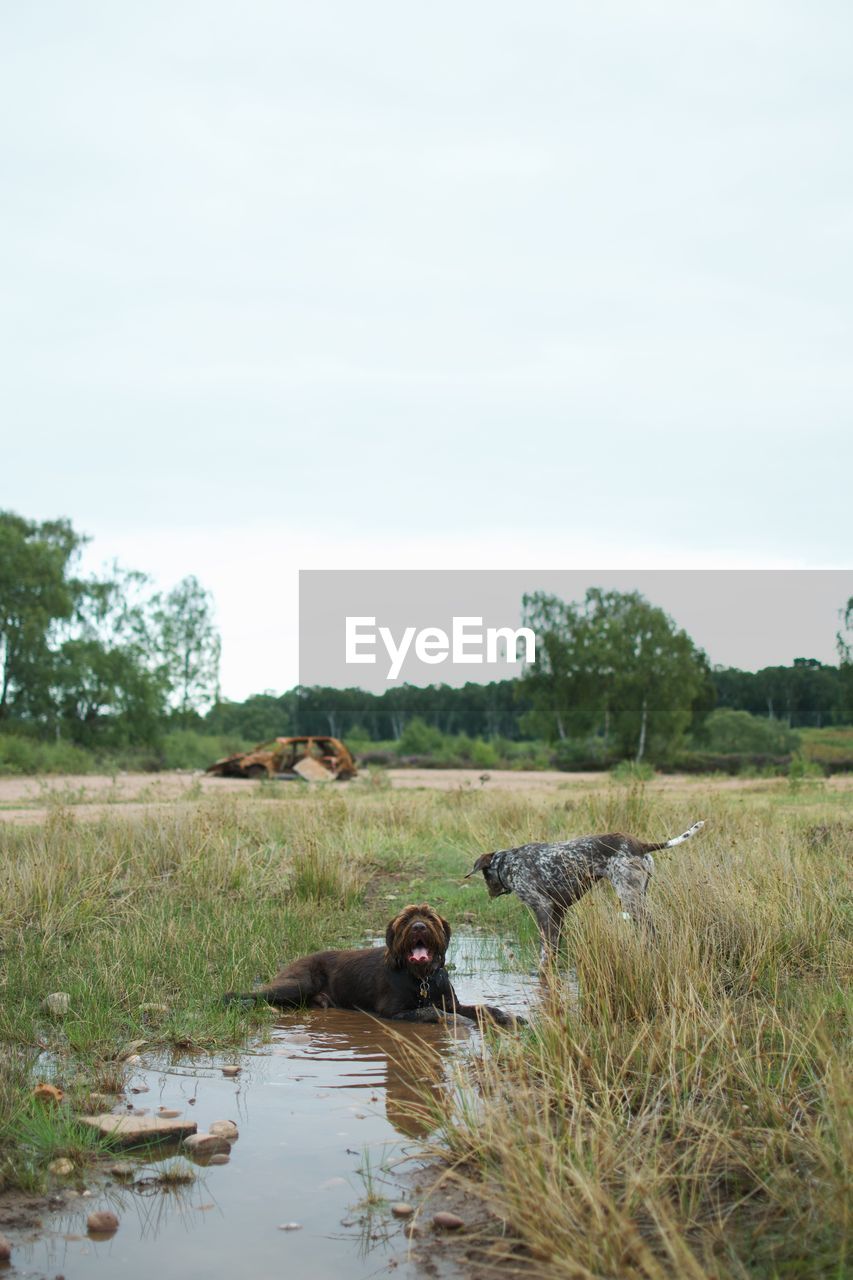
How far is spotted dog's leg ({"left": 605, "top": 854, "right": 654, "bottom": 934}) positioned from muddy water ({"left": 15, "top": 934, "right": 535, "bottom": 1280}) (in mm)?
1479

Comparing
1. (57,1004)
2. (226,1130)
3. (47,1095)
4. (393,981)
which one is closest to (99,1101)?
(47,1095)

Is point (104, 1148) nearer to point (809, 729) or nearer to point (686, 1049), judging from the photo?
point (686, 1049)

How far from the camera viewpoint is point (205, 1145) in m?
4.91

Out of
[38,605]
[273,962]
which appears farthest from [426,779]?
[273,962]

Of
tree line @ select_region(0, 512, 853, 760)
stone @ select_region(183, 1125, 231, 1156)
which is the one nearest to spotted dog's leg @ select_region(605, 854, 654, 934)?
stone @ select_region(183, 1125, 231, 1156)

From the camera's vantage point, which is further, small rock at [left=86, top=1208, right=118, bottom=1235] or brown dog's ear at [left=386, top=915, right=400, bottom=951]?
brown dog's ear at [left=386, top=915, right=400, bottom=951]

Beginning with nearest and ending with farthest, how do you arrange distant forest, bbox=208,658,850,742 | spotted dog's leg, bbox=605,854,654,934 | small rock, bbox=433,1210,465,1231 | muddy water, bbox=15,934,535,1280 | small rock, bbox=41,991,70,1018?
muddy water, bbox=15,934,535,1280
small rock, bbox=433,1210,465,1231
small rock, bbox=41,991,70,1018
spotted dog's leg, bbox=605,854,654,934
distant forest, bbox=208,658,850,742

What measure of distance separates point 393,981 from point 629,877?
1800mm

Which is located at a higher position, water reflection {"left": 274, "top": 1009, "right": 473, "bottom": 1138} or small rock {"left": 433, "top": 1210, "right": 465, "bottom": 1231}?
small rock {"left": 433, "top": 1210, "right": 465, "bottom": 1231}

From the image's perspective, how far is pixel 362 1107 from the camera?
5668mm

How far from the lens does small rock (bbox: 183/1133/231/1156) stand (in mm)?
4902

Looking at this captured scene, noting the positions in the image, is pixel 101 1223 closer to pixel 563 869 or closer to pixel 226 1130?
pixel 226 1130

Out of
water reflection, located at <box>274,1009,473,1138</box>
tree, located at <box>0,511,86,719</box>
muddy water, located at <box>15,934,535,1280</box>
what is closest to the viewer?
muddy water, located at <box>15,934,535,1280</box>

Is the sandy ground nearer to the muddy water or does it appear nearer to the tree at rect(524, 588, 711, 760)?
the muddy water
